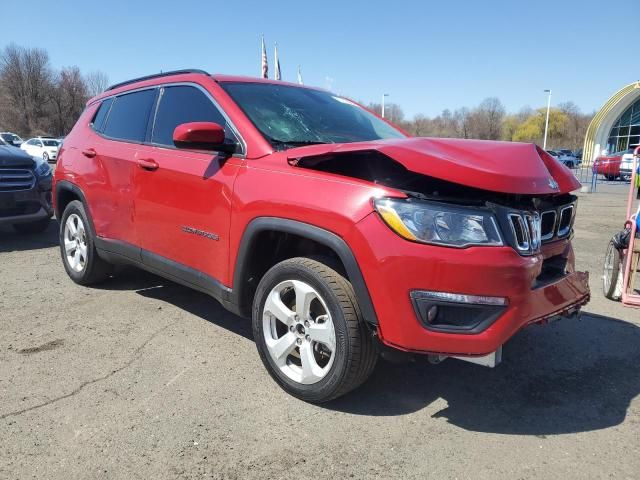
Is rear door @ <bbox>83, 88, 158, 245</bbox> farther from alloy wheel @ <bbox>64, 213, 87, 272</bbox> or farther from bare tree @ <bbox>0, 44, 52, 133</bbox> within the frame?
bare tree @ <bbox>0, 44, 52, 133</bbox>

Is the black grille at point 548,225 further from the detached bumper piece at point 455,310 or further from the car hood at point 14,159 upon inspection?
the car hood at point 14,159

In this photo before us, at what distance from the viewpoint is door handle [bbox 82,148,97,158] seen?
4.55 metres

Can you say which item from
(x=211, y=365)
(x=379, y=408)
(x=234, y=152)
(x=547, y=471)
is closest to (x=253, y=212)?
(x=234, y=152)

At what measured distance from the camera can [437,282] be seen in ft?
7.70

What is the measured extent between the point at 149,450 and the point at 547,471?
6.14 ft

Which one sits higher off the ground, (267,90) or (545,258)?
(267,90)

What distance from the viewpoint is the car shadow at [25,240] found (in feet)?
23.5

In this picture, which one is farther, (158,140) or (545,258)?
(158,140)

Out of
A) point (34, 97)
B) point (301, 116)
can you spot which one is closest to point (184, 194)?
point (301, 116)

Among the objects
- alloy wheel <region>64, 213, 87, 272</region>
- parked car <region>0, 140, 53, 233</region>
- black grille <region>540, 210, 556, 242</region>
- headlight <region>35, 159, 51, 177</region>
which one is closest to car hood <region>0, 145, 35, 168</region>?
parked car <region>0, 140, 53, 233</region>

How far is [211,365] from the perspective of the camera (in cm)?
336

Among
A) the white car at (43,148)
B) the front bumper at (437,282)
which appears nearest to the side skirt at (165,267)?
the front bumper at (437,282)

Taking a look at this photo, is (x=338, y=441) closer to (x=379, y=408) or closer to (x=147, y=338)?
(x=379, y=408)

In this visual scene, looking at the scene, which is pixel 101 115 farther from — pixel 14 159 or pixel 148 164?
pixel 14 159
